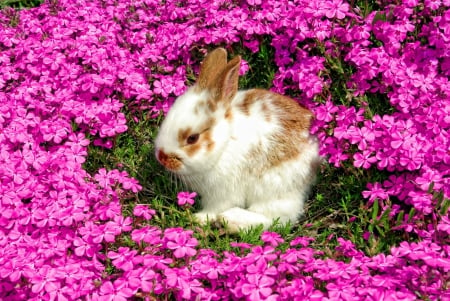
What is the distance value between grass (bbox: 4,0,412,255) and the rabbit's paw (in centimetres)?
7

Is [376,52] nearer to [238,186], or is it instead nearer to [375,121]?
[375,121]

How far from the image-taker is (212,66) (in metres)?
4.86

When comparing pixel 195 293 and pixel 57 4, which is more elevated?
pixel 57 4

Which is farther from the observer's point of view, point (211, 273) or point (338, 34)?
point (338, 34)

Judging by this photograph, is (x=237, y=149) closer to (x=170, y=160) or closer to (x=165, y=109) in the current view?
(x=170, y=160)

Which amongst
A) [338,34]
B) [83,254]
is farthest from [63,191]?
[338,34]

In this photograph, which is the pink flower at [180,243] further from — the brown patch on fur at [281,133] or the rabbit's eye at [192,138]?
the brown patch on fur at [281,133]

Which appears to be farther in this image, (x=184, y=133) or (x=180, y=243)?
(x=184, y=133)

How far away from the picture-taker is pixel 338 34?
216 inches

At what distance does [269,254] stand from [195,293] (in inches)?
21.0

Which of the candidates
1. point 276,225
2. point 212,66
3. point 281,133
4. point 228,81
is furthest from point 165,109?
point 276,225

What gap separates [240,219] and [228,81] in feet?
3.82

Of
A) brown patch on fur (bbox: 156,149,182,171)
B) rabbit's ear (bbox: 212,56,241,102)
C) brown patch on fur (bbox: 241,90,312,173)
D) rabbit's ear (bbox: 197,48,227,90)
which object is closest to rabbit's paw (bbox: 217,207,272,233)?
brown patch on fur (bbox: 241,90,312,173)

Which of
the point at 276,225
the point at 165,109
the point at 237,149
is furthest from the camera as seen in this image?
the point at 165,109
